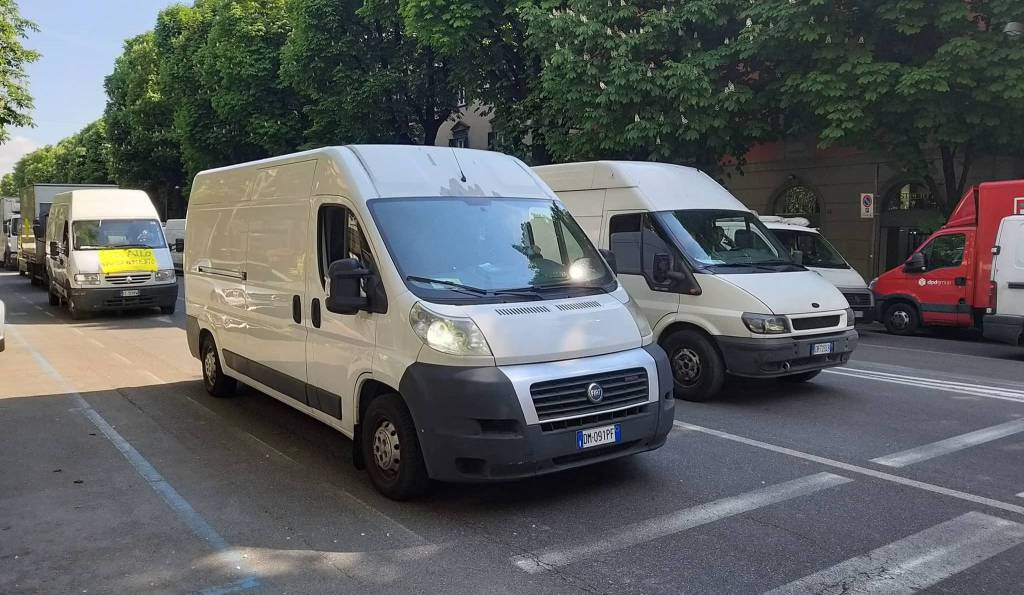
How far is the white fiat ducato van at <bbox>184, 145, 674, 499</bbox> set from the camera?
4.87 metres

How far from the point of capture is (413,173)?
5.89 meters

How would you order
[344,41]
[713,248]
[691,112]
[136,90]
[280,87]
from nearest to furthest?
[713,248], [691,112], [344,41], [280,87], [136,90]

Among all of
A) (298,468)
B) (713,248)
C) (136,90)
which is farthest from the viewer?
(136,90)

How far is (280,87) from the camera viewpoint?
100ft

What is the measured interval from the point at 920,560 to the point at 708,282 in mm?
4168

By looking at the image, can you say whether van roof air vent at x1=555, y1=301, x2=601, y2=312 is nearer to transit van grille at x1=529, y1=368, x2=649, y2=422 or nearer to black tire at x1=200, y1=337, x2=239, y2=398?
transit van grille at x1=529, y1=368, x2=649, y2=422

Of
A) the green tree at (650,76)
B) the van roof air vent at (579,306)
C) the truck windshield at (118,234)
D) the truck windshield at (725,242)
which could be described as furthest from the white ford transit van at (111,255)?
the van roof air vent at (579,306)

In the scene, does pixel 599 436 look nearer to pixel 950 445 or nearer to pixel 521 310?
pixel 521 310

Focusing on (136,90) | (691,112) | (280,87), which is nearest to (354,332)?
(691,112)

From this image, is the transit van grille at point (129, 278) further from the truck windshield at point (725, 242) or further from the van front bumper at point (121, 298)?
the truck windshield at point (725, 242)

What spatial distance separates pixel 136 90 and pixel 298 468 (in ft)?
171

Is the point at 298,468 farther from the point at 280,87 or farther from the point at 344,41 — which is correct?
the point at 280,87

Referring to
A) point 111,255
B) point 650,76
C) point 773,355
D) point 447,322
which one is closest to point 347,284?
point 447,322

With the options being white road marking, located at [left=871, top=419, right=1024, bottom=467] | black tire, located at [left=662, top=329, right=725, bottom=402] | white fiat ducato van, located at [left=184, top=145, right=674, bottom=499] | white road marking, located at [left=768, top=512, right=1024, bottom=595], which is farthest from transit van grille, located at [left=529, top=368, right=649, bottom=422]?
black tire, located at [left=662, top=329, right=725, bottom=402]
